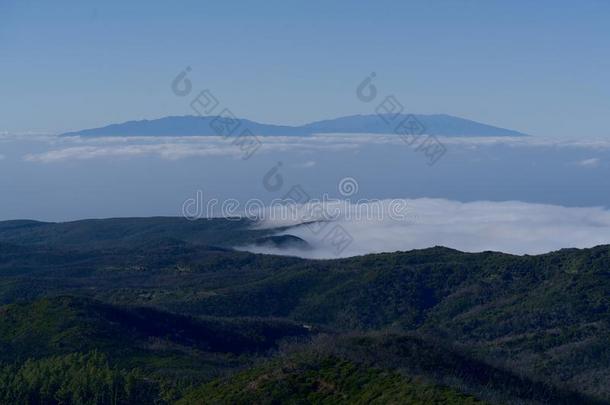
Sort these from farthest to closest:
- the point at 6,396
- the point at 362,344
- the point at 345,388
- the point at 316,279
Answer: the point at 316,279
the point at 362,344
the point at 6,396
the point at 345,388

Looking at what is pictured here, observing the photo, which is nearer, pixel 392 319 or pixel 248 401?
pixel 248 401

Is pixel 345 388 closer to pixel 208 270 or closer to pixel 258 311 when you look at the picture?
pixel 258 311

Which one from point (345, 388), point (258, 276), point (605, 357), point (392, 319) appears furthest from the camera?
point (258, 276)

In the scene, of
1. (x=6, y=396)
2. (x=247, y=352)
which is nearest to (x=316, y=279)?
(x=247, y=352)

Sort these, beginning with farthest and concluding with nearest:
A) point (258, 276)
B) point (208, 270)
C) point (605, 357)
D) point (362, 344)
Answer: point (208, 270), point (258, 276), point (605, 357), point (362, 344)

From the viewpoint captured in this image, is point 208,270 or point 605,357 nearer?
point 605,357

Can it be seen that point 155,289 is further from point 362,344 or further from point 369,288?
point 362,344

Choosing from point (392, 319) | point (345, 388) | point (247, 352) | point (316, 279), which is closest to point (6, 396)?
point (345, 388)

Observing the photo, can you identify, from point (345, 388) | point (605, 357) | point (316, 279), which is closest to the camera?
point (345, 388)
